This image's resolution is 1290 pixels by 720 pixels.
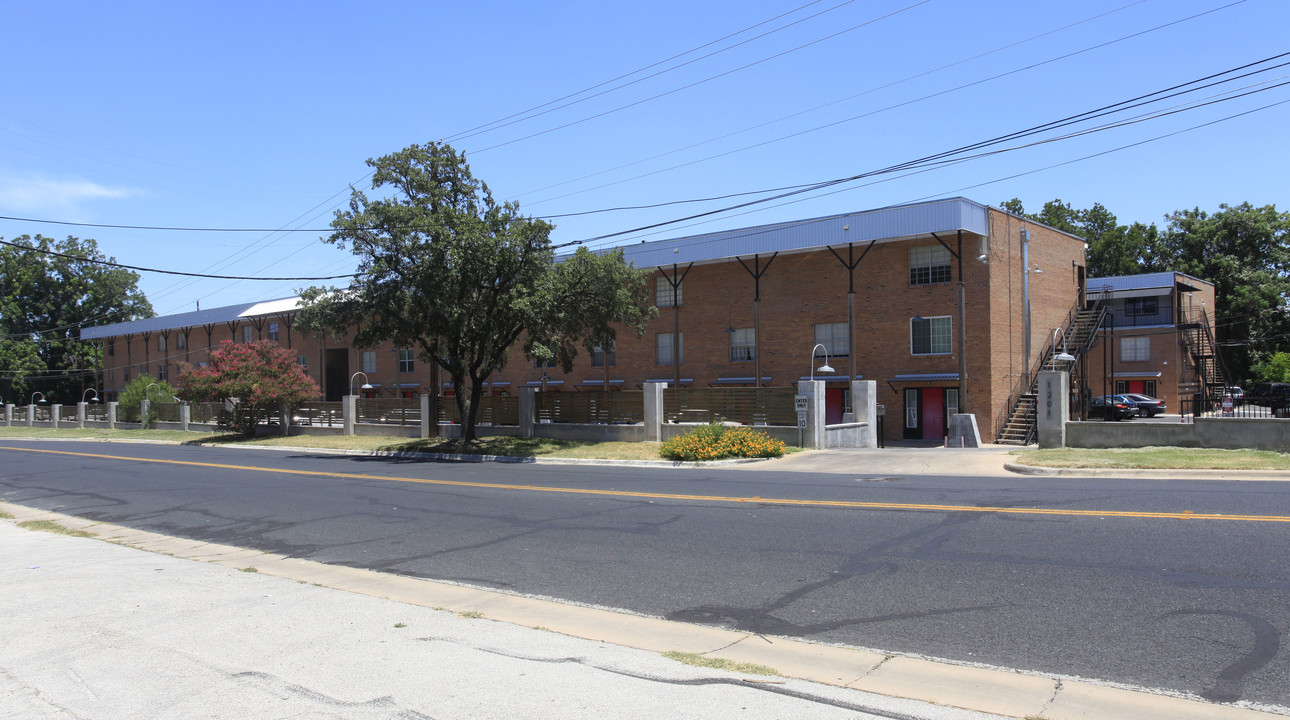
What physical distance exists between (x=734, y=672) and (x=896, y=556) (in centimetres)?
411

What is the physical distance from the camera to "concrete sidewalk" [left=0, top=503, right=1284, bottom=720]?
203 inches

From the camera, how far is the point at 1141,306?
164 feet

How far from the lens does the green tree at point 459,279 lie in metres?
27.5

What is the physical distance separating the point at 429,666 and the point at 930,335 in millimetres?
32147

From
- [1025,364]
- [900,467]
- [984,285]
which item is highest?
[984,285]

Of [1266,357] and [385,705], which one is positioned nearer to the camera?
[385,705]

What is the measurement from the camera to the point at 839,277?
122 ft

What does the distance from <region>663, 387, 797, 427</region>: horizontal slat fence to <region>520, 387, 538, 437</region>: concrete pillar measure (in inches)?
240

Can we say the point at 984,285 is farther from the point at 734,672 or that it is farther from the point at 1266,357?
the point at 1266,357

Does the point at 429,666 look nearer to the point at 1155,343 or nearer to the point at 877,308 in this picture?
the point at 877,308

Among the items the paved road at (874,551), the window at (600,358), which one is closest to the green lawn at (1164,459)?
the paved road at (874,551)

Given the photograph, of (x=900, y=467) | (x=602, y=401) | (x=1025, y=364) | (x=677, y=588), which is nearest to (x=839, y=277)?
(x=1025, y=364)

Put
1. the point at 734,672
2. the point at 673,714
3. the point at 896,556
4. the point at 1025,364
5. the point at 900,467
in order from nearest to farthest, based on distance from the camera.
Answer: the point at 673,714
the point at 734,672
the point at 896,556
the point at 900,467
the point at 1025,364

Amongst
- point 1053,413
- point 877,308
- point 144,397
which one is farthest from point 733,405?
point 144,397
